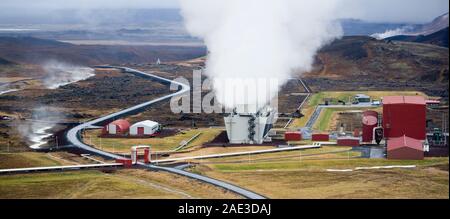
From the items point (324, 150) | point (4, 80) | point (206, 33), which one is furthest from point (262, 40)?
point (4, 80)

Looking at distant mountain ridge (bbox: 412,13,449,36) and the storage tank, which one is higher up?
distant mountain ridge (bbox: 412,13,449,36)

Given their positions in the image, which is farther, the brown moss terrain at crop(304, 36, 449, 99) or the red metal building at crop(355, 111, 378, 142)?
the brown moss terrain at crop(304, 36, 449, 99)

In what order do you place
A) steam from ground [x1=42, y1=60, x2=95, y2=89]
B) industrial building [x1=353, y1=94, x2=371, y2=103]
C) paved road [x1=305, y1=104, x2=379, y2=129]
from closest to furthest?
1. paved road [x1=305, y1=104, x2=379, y2=129]
2. industrial building [x1=353, y1=94, x2=371, y2=103]
3. steam from ground [x1=42, y1=60, x2=95, y2=89]

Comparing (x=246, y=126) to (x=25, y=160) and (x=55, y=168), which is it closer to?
Answer: (x=55, y=168)

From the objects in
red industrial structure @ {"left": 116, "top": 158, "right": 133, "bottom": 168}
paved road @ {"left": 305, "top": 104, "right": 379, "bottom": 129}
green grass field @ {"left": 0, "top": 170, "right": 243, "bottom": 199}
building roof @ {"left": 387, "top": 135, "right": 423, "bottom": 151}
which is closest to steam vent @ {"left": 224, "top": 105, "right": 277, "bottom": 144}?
building roof @ {"left": 387, "top": 135, "right": 423, "bottom": 151}

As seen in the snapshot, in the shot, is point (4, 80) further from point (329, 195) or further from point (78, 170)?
point (329, 195)

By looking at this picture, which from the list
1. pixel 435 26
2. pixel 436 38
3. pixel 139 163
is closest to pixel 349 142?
pixel 139 163

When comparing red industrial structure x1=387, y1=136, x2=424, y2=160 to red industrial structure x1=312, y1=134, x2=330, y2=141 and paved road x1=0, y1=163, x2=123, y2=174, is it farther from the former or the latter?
paved road x1=0, y1=163, x2=123, y2=174

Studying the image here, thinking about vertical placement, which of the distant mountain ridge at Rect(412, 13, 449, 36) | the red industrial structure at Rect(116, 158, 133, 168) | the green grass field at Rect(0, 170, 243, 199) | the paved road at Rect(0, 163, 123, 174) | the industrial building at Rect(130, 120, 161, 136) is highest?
the distant mountain ridge at Rect(412, 13, 449, 36)
